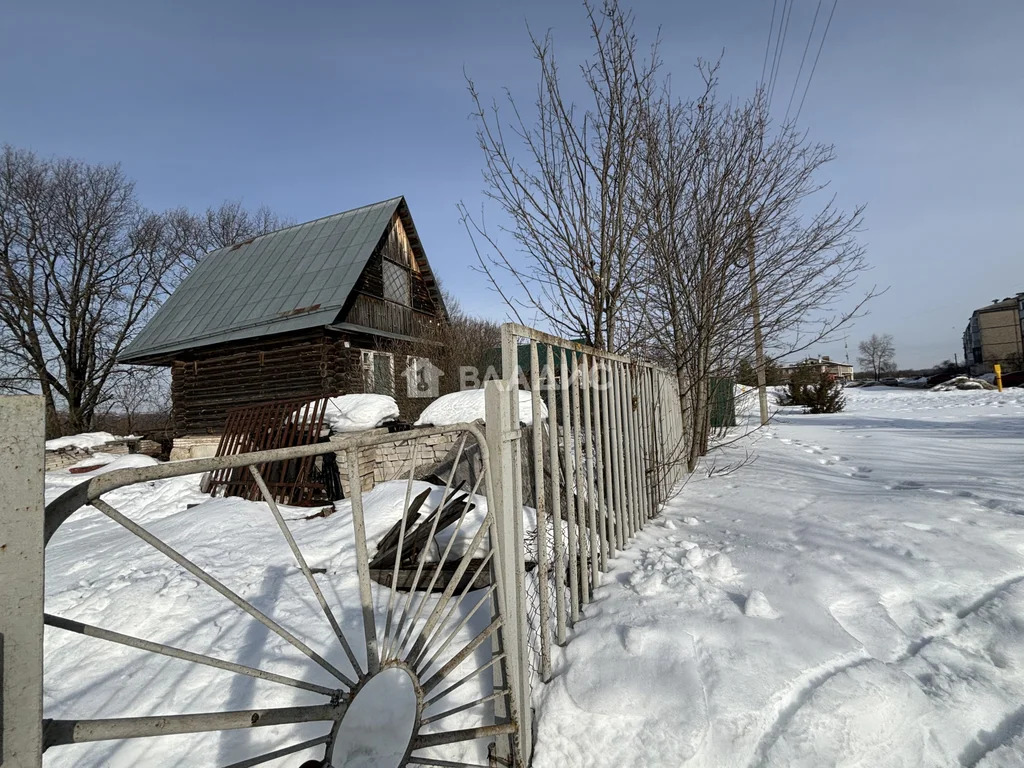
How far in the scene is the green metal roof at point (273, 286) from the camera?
42.1ft

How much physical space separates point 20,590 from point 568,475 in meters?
1.99

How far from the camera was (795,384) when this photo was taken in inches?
645

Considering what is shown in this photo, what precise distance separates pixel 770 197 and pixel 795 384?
13041mm

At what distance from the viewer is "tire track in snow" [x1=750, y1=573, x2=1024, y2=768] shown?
1.57 metres

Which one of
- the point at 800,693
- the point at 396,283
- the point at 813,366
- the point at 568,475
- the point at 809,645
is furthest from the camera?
the point at 396,283

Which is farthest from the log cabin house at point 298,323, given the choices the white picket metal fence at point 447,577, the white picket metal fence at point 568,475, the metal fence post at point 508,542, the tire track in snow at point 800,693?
the tire track in snow at point 800,693

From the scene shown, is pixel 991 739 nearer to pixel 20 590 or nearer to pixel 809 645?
pixel 809 645

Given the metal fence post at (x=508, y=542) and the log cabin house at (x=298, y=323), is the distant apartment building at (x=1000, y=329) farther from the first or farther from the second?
the metal fence post at (x=508, y=542)

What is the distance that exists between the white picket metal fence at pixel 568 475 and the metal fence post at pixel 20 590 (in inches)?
50.0

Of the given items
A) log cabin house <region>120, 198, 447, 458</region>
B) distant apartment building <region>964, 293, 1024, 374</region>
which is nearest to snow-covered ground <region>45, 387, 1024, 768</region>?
log cabin house <region>120, 198, 447, 458</region>

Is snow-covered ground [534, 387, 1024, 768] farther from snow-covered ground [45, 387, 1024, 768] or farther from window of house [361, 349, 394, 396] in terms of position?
window of house [361, 349, 394, 396]

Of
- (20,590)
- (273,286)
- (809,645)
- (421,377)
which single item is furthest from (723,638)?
(273,286)

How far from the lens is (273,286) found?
14.2 m

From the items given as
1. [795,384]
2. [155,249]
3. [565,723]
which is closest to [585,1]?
[565,723]
